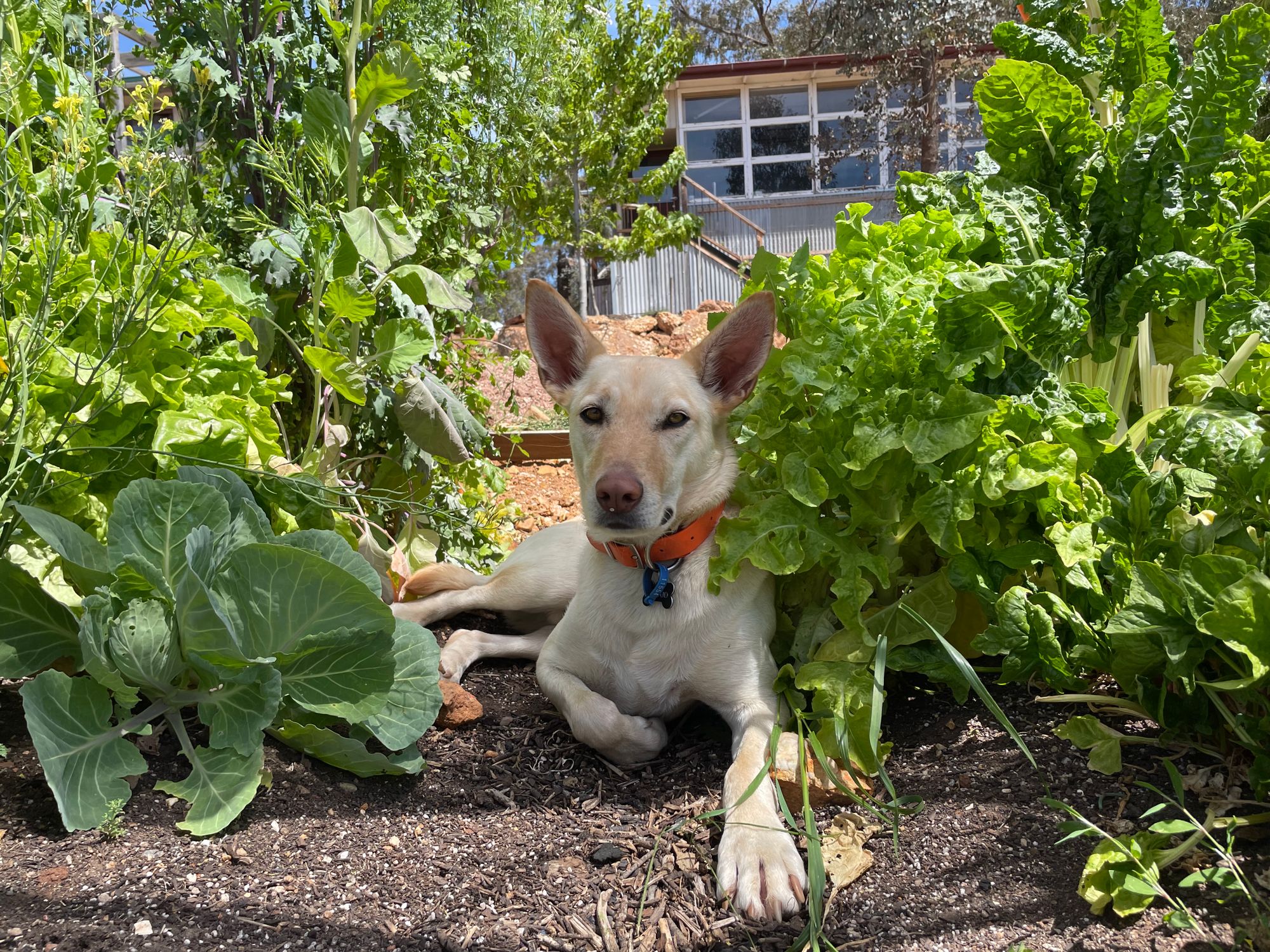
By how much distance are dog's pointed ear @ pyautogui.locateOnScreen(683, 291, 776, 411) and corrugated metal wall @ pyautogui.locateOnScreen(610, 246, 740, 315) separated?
15.7m

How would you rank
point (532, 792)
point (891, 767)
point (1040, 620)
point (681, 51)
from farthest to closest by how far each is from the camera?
point (681, 51) → point (532, 792) → point (891, 767) → point (1040, 620)

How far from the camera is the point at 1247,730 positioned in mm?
1635

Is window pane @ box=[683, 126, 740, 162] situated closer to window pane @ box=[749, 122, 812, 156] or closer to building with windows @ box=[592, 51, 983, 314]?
building with windows @ box=[592, 51, 983, 314]

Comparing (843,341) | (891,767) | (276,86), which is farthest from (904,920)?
(276,86)

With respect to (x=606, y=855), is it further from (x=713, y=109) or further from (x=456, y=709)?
(x=713, y=109)

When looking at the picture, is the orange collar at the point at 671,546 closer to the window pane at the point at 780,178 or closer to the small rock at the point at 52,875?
the small rock at the point at 52,875

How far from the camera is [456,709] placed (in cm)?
253

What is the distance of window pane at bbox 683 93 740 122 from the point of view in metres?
20.5

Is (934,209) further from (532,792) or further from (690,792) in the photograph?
(532,792)

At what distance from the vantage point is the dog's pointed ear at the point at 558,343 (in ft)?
9.42

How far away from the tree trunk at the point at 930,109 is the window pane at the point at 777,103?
5.60 m

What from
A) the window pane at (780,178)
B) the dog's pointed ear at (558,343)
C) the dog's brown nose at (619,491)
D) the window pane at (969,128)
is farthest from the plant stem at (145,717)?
the window pane at (780,178)

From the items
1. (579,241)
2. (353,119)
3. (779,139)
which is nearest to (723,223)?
(779,139)

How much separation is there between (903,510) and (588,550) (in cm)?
109
